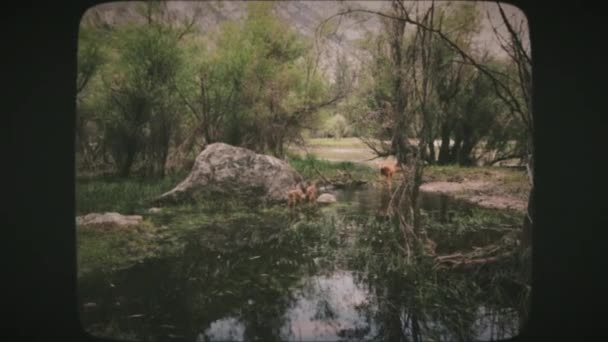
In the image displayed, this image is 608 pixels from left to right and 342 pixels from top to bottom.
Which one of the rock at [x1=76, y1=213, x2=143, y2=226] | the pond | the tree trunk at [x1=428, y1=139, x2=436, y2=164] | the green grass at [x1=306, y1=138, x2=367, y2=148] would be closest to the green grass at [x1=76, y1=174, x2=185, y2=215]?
the rock at [x1=76, y1=213, x2=143, y2=226]

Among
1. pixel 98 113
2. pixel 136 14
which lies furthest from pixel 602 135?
pixel 98 113

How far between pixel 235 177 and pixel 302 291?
27.2 inches

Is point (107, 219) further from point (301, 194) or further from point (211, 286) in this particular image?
point (301, 194)

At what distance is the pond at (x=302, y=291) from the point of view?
7.06ft

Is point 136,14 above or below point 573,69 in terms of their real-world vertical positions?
above

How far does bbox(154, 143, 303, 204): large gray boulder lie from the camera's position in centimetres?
235

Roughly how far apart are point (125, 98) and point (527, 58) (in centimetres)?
208

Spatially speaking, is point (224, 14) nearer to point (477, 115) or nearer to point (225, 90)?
point (225, 90)

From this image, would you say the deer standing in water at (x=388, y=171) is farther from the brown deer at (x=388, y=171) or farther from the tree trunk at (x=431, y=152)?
the tree trunk at (x=431, y=152)

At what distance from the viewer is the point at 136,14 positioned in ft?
7.33

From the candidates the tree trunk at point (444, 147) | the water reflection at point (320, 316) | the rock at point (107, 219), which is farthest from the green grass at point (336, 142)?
the rock at point (107, 219)

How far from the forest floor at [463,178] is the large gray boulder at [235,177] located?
16 cm

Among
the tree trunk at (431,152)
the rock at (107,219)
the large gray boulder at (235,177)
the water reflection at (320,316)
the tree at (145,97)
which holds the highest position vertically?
the tree at (145,97)

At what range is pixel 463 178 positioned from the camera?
92.6 inches
